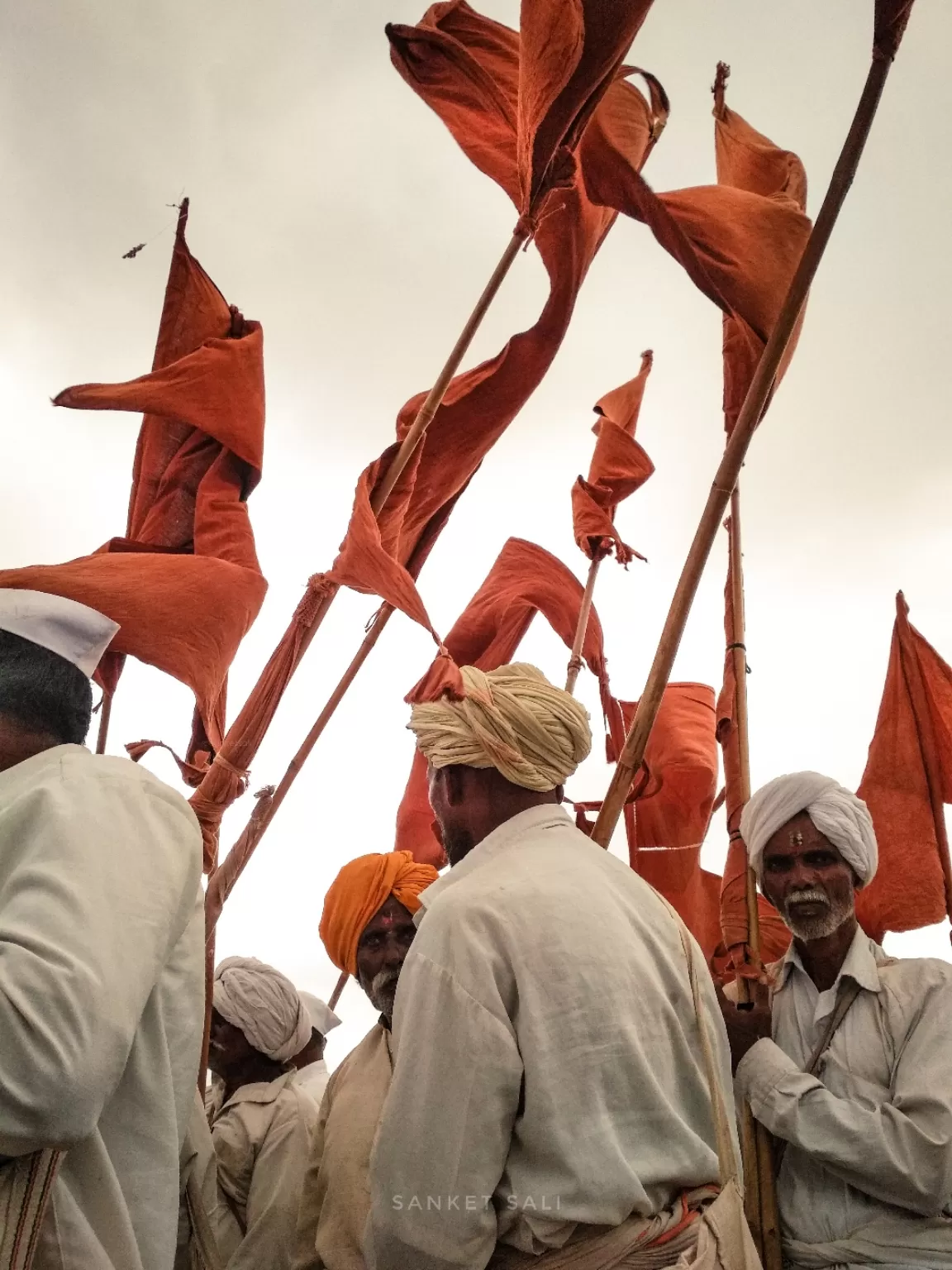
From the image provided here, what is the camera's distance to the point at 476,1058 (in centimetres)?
146

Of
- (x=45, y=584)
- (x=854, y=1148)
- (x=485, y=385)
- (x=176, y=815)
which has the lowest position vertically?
(x=854, y=1148)

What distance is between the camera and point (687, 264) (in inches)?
117

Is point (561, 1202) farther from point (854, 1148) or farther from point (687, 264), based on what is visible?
point (687, 264)

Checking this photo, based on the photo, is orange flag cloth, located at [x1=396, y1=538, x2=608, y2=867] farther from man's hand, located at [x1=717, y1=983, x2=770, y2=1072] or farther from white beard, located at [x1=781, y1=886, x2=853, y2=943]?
Result: man's hand, located at [x1=717, y1=983, x2=770, y2=1072]

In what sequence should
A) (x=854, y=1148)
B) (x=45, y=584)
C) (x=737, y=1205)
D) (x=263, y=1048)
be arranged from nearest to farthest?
(x=737, y=1205) < (x=854, y=1148) < (x=45, y=584) < (x=263, y=1048)

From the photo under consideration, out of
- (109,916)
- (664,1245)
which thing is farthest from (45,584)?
(664,1245)

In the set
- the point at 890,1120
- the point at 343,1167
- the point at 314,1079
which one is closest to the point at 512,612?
the point at 314,1079

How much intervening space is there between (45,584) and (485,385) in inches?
63.9

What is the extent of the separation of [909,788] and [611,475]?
141 cm

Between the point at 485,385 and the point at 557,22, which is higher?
Answer: the point at 557,22

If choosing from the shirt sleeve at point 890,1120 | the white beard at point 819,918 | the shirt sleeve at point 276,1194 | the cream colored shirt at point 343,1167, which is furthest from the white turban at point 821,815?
the shirt sleeve at point 276,1194

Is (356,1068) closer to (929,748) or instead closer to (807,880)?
(807,880)

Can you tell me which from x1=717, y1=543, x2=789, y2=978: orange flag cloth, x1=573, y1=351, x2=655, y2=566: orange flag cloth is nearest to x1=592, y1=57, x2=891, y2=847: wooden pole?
x1=717, y1=543, x2=789, y2=978: orange flag cloth

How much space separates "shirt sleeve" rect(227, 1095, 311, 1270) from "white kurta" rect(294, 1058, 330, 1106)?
0.74ft
